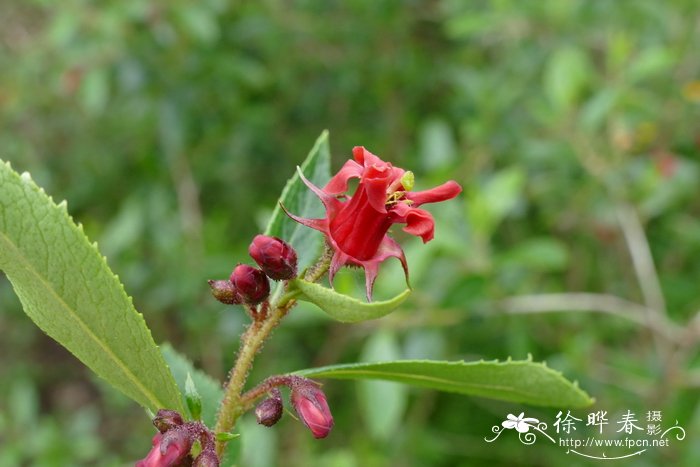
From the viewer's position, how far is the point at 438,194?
1.14 meters

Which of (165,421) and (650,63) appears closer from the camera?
(165,421)

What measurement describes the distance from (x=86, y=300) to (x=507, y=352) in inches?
110

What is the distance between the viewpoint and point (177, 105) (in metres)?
3.99

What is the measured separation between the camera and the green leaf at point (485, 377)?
1096 mm

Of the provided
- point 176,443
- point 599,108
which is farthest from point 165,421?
point 599,108

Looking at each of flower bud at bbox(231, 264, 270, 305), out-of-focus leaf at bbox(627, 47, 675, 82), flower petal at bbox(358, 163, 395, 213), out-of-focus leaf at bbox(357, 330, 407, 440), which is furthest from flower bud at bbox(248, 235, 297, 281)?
out-of-focus leaf at bbox(627, 47, 675, 82)

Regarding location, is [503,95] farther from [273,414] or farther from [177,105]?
[273,414]

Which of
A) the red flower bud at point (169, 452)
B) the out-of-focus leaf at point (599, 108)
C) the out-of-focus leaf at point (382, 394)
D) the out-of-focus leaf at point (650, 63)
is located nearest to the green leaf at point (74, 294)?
the red flower bud at point (169, 452)

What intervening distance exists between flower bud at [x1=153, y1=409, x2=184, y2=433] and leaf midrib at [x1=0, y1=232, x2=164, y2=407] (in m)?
0.05

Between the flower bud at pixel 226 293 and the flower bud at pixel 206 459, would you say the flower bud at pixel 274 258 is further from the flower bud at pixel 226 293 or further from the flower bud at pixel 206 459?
the flower bud at pixel 206 459

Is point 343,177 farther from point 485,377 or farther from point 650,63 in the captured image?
point 650,63

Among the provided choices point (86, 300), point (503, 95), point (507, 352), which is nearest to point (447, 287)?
point (507, 352)

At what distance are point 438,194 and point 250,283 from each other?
308 mm

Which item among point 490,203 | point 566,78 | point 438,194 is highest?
point 566,78
